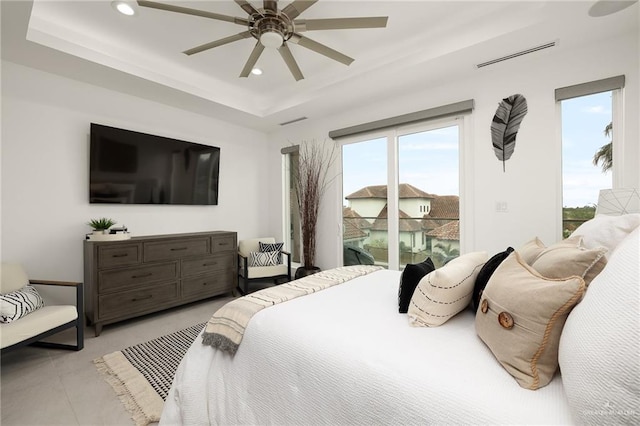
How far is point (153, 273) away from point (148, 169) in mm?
1274

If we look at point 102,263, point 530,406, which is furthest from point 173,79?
point 530,406

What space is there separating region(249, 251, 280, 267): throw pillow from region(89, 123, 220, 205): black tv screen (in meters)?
1.00

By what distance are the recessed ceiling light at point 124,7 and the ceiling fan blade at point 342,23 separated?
1368 millimetres

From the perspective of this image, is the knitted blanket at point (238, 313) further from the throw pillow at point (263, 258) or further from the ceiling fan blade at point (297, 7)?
the throw pillow at point (263, 258)

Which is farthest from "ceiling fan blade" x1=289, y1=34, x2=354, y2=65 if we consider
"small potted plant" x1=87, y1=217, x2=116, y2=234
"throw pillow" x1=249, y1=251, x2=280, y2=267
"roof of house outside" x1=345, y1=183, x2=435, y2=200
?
"throw pillow" x1=249, y1=251, x2=280, y2=267

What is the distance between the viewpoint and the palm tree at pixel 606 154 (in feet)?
7.93

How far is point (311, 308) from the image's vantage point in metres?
1.50

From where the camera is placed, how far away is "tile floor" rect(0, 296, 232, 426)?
1.64 metres

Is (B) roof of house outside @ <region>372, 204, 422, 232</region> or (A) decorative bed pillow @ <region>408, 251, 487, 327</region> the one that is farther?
(B) roof of house outside @ <region>372, 204, 422, 232</region>

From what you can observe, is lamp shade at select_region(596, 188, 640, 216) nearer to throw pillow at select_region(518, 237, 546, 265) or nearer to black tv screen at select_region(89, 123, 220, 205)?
throw pillow at select_region(518, 237, 546, 265)

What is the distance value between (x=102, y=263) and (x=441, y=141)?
3755mm

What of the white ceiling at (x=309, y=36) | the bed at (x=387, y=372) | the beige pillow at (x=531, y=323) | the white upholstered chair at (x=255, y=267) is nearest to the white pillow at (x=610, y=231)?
the bed at (x=387, y=372)

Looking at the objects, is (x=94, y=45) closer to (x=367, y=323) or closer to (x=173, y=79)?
(x=173, y=79)

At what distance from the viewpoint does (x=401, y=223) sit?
3.60 meters
